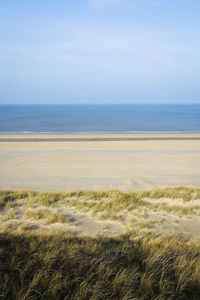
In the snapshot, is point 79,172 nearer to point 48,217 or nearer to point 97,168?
point 97,168

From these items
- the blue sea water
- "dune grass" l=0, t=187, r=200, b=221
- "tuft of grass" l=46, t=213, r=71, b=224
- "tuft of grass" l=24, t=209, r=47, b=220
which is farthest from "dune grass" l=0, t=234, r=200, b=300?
the blue sea water

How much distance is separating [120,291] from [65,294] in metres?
0.76

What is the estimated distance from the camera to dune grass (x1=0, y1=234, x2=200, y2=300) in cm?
346

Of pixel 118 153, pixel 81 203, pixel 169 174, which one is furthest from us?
pixel 118 153

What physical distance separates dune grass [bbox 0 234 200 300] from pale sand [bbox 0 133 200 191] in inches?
356

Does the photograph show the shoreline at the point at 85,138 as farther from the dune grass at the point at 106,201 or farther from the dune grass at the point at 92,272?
the dune grass at the point at 92,272

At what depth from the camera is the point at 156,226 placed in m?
7.90

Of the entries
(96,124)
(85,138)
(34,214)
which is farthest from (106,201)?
(96,124)

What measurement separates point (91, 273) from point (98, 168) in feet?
49.6

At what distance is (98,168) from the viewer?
62.1ft

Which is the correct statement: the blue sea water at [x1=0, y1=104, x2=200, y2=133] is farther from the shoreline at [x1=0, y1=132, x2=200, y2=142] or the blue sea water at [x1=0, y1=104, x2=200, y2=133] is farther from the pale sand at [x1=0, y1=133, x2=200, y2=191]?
the pale sand at [x1=0, y1=133, x2=200, y2=191]

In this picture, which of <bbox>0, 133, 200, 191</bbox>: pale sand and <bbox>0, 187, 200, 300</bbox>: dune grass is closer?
<bbox>0, 187, 200, 300</bbox>: dune grass

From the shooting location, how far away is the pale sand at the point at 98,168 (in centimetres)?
1478

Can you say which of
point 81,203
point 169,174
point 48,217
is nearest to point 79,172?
point 169,174
